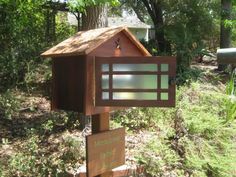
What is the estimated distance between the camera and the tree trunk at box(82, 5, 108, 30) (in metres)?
6.38

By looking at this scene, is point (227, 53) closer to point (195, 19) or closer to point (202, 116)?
point (202, 116)

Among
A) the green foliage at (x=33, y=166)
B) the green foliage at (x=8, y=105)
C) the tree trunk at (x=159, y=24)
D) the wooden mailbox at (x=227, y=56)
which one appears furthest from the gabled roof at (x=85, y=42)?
the tree trunk at (x=159, y=24)

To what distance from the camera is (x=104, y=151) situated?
3.71 m

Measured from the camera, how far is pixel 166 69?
3.34m

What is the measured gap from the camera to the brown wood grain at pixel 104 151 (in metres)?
3.57

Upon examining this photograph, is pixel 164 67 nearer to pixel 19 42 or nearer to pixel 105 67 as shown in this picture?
pixel 105 67

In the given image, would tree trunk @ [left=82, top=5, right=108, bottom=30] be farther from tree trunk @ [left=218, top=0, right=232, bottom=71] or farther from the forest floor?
tree trunk @ [left=218, top=0, right=232, bottom=71]

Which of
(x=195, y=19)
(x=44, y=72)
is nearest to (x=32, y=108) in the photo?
(x=44, y=72)

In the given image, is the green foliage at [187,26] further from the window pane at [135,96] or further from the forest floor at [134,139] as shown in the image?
the window pane at [135,96]

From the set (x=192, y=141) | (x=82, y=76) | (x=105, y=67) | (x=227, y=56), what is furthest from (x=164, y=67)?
(x=192, y=141)

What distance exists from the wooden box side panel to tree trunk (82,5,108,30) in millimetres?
2688

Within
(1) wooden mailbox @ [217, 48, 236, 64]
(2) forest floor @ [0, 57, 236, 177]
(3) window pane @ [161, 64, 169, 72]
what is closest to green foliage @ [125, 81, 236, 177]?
(2) forest floor @ [0, 57, 236, 177]

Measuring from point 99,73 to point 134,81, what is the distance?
11.6 inches

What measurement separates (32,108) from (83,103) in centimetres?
381
